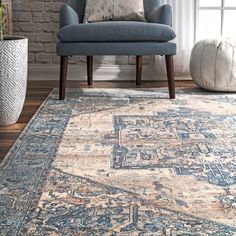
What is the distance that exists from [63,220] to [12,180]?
0.36 meters

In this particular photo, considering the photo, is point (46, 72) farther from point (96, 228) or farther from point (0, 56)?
point (96, 228)

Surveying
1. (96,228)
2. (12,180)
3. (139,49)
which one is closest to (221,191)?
(96,228)

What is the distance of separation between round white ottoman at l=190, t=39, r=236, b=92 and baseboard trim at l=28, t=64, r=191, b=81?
0.61 metres

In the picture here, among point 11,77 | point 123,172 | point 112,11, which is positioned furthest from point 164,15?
point 123,172

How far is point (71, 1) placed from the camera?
3408 mm

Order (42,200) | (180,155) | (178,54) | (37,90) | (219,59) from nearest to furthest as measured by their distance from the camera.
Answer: (42,200) → (180,155) → (219,59) → (37,90) → (178,54)

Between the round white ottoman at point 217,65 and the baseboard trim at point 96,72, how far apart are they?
0.61m

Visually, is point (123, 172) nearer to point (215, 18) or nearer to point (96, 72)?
point (96, 72)

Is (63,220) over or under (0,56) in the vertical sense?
under

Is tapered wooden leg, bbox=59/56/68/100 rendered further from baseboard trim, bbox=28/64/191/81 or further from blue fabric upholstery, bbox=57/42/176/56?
baseboard trim, bbox=28/64/191/81

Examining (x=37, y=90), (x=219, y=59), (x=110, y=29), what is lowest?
(x=37, y=90)

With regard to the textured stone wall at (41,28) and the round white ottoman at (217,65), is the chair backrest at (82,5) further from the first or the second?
the round white ottoman at (217,65)

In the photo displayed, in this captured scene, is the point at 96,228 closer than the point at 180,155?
Yes

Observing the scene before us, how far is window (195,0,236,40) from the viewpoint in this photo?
12.5 ft
